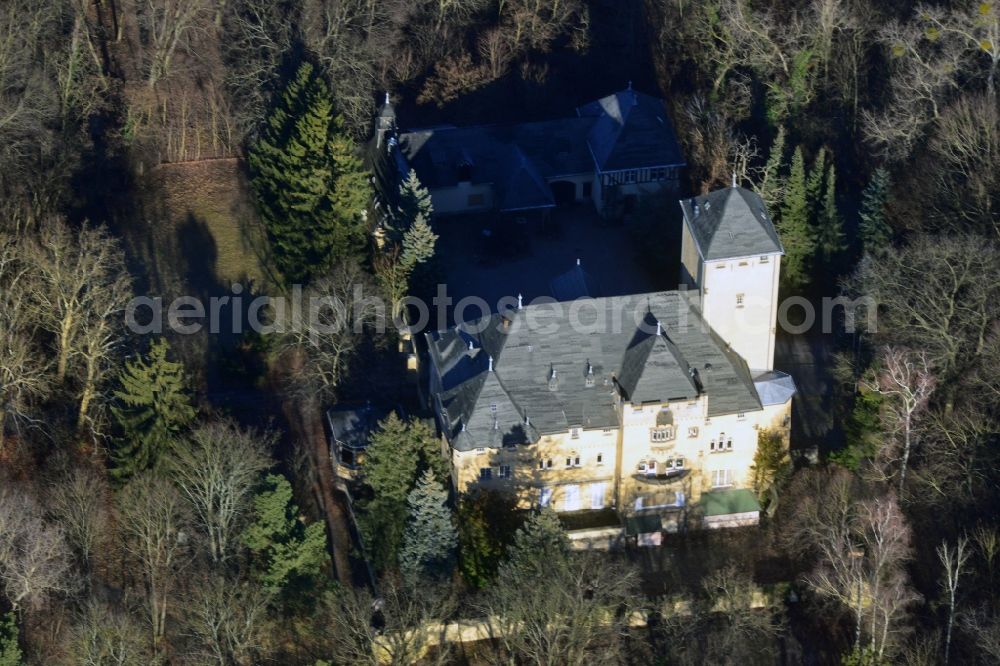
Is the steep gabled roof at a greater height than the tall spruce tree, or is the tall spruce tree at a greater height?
the tall spruce tree

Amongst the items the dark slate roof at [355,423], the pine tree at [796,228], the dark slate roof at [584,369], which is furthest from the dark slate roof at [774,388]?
the dark slate roof at [355,423]

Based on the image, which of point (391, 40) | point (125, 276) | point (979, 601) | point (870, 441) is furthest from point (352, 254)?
point (979, 601)

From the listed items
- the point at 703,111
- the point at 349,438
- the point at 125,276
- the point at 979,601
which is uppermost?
the point at 703,111

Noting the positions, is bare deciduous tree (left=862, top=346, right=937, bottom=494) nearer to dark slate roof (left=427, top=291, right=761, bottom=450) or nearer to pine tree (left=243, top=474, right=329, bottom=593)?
dark slate roof (left=427, top=291, right=761, bottom=450)

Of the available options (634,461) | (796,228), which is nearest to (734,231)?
(634,461)

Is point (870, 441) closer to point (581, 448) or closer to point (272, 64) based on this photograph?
point (581, 448)

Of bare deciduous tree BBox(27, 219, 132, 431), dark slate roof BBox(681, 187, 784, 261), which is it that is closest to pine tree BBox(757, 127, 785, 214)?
dark slate roof BBox(681, 187, 784, 261)
